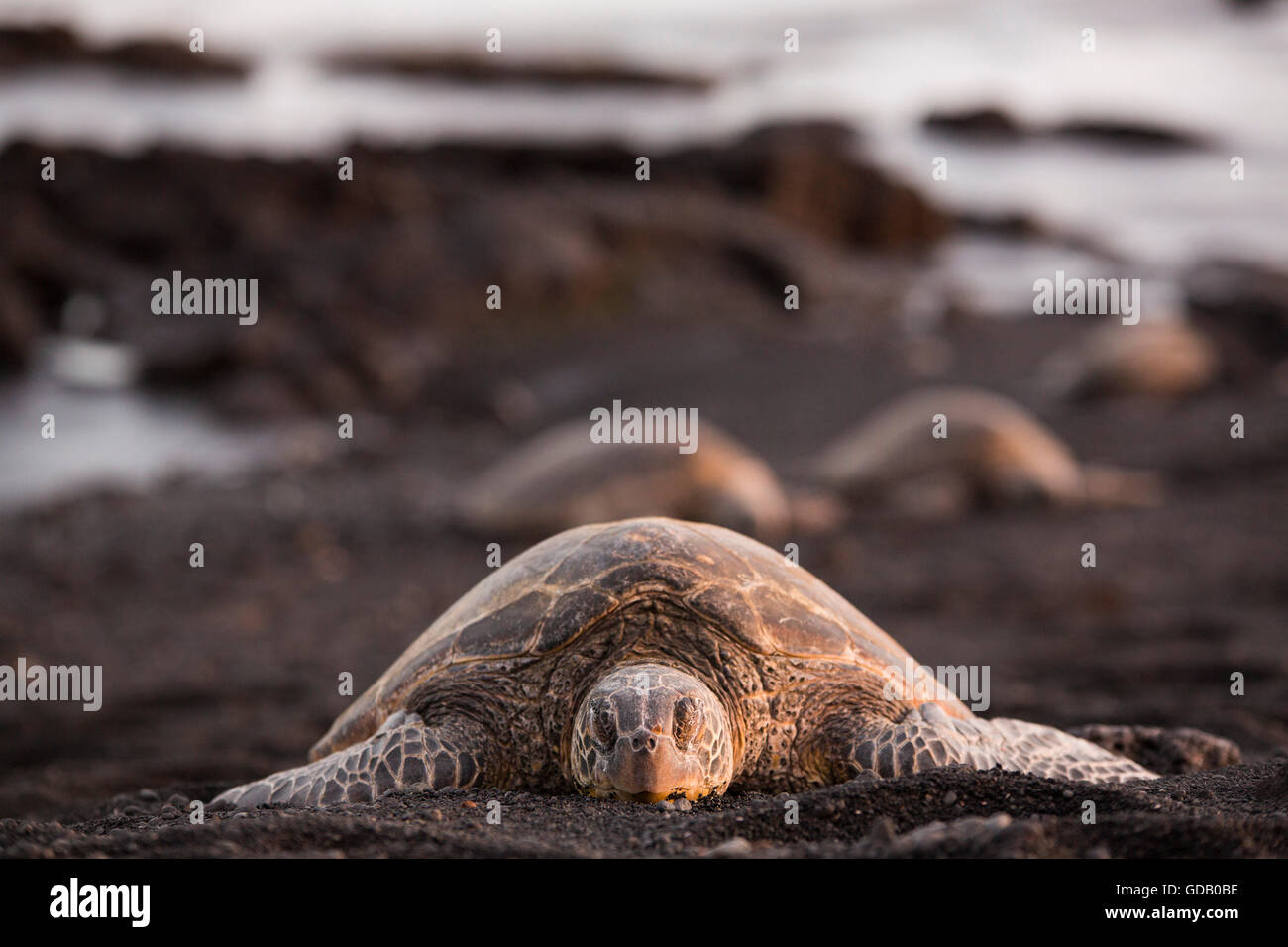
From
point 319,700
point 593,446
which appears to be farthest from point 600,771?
point 593,446

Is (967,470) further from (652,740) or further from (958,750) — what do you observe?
(652,740)

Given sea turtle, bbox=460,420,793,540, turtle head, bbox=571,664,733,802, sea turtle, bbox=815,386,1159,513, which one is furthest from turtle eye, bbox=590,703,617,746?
sea turtle, bbox=815,386,1159,513

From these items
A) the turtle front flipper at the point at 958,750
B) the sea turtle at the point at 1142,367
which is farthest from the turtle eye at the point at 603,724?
the sea turtle at the point at 1142,367

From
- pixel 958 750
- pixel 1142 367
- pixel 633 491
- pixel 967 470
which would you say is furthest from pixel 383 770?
pixel 1142 367

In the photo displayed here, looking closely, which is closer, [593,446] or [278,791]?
[278,791]
